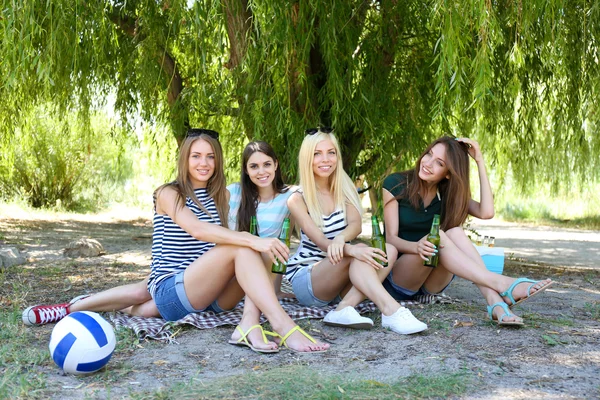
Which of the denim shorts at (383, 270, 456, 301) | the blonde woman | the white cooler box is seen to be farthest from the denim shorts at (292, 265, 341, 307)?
the white cooler box

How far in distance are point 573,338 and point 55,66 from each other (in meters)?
3.86

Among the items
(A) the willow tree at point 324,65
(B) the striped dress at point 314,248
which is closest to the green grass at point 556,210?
(A) the willow tree at point 324,65

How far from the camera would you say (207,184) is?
355 centimetres

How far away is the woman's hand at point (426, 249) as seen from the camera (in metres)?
3.42

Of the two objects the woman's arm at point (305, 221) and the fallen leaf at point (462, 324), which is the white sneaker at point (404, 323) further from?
the woman's arm at point (305, 221)

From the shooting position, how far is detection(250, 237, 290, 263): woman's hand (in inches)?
121

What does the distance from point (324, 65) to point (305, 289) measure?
2221 mm

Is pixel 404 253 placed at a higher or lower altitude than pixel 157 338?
higher

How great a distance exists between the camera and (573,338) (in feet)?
10.4

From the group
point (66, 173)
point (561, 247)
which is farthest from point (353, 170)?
point (66, 173)

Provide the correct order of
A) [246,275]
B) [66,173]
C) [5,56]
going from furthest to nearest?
[66,173] < [5,56] < [246,275]

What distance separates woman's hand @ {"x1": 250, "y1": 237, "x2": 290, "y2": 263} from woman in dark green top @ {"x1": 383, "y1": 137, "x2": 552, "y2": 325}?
31.1 inches

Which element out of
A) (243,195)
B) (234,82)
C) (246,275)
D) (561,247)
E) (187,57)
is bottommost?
(561,247)

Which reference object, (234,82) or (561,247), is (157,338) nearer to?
(234,82)
